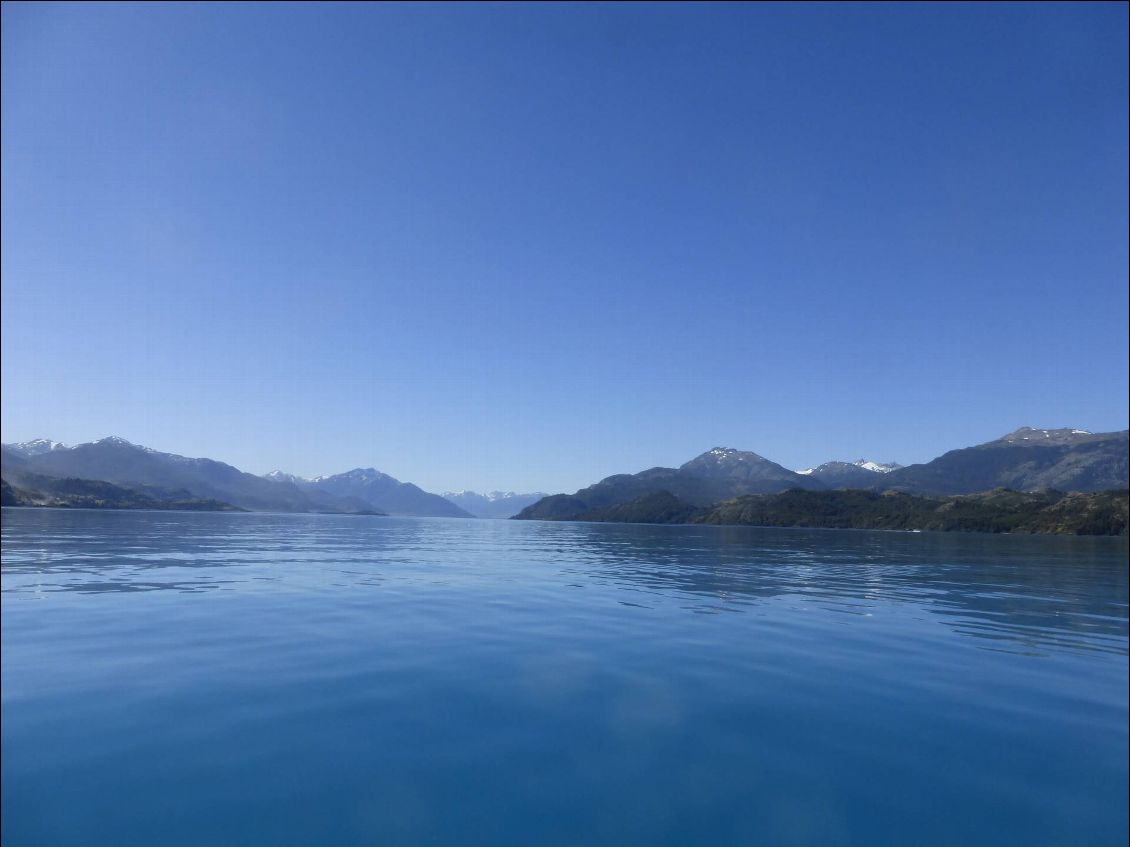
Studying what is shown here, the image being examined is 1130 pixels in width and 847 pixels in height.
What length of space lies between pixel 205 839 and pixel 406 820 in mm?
1977

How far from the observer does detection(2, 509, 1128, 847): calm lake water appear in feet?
21.7

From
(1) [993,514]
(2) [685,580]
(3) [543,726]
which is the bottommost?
(2) [685,580]

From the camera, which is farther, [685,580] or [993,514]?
[993,514]

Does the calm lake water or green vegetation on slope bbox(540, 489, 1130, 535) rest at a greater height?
green vegetation on slope bbox(540, 489, 1130, 535)

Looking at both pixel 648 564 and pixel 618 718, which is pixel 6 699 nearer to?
pixel 618 718

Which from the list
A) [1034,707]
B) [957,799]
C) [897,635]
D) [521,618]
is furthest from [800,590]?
[957,799]

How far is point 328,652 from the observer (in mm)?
13656

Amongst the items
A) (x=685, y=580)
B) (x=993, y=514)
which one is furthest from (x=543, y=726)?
(x=993, y=514)

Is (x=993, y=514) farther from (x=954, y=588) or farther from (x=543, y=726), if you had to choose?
(x=543, y=726)

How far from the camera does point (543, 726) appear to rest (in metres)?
9.45

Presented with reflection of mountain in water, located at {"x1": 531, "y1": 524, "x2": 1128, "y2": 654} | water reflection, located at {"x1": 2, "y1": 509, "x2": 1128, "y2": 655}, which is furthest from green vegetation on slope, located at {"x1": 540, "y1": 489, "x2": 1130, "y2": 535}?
water reflection, located at {"x1": 2, "y1": 509, "x2": 1128, "y2": 655}

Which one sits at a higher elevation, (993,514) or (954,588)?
(993,514)

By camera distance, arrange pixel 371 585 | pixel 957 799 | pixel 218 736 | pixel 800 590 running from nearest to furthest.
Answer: pixel 957 799
pixel 218 736
pixel 371 585
pixel 800 590

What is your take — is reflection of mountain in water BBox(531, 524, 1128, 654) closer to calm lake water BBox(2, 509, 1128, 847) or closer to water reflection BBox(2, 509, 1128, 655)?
water reflection BBox(2, 509, 1128, 655)
